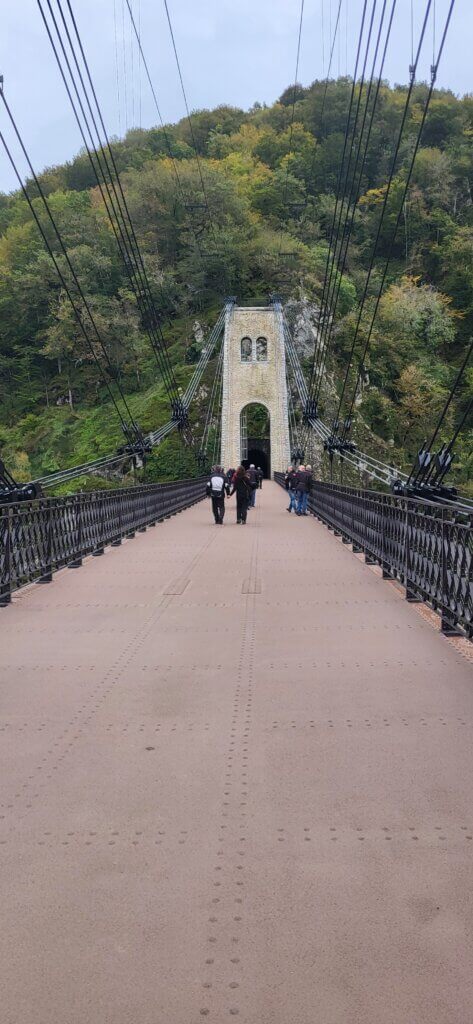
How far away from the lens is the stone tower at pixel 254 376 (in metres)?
60.2

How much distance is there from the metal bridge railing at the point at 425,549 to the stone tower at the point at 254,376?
45261 millimetres

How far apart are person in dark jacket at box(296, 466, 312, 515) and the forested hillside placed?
22626 millimetres

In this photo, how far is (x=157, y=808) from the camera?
3.71m

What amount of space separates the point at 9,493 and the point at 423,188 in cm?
8237

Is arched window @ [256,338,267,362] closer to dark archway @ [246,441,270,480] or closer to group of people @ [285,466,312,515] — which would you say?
dark archway @ [246,441,270,480]

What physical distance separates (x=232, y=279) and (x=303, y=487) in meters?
52.2

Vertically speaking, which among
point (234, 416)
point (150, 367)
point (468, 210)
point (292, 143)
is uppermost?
point (292, 143)

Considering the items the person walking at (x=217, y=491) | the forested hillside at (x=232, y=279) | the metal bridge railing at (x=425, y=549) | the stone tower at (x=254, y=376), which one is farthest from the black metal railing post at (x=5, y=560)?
the stone tower at (x=254, y=376)

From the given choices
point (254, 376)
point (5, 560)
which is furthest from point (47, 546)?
point (254, 376)

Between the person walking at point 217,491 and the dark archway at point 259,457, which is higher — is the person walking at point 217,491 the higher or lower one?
the lower one

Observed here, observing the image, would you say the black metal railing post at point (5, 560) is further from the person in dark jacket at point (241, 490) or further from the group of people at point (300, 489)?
the group of people at point (300, 489)

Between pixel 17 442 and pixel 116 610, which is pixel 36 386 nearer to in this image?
pixel 17 442

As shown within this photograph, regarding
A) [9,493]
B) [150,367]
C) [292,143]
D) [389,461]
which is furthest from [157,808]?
[292,143]

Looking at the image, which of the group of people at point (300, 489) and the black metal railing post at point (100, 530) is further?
the group of people at point (300, 489)
